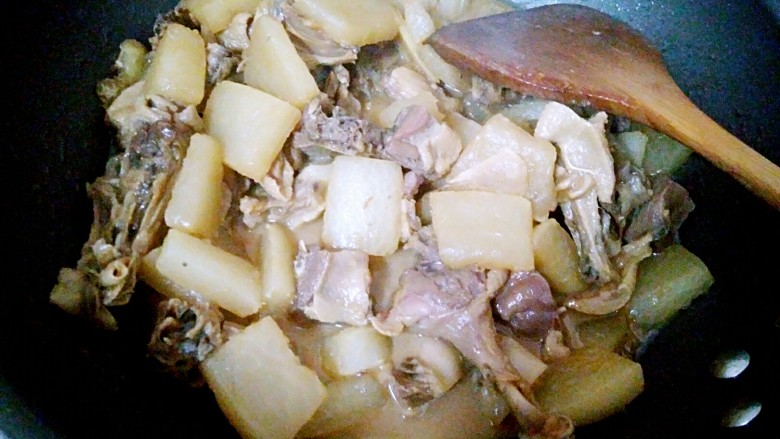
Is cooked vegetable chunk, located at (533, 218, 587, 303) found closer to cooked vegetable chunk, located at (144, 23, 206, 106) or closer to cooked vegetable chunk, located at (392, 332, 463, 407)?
cooked vegetable chunk, located at (392, 332, 463, 407)

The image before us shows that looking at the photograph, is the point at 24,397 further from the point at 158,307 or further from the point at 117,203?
the point at 117,203

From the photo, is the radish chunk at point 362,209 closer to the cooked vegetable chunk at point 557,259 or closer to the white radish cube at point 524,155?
the white radish cube at point 524,155

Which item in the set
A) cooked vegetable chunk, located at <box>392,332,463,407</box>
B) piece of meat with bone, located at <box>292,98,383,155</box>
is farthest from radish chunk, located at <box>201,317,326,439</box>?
piece of meat with bone, located at <box>292,98,383,155</box>

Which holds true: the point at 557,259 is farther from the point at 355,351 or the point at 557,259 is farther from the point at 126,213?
the point at 126,213

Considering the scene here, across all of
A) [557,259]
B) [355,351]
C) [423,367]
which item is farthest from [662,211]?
[355,351]

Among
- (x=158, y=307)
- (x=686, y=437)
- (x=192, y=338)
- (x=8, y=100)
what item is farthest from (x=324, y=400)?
(x=8, y=100)

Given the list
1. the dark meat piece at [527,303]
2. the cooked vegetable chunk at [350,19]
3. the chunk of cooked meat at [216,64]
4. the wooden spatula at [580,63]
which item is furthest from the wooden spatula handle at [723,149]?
the chunk of cooked meat at [216,64]
